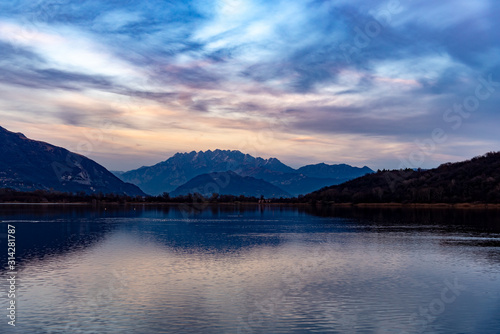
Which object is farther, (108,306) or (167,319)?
(108,306)

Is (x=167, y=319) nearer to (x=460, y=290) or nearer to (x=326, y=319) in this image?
(x=326, y=319)

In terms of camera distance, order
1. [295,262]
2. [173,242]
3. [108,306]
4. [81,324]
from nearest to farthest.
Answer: [81,324], [108,306], [295,262], [173,242]

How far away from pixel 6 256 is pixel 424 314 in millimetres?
62333

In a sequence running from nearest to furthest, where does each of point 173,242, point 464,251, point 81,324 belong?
point 81,324 → point 464,251 → point 173,242

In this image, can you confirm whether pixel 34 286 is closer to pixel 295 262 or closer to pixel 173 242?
pixel 295 262

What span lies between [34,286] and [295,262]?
3596cm

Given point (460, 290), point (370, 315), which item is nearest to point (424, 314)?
point (370, 315)

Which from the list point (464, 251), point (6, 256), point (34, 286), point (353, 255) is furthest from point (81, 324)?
point (464, 251)

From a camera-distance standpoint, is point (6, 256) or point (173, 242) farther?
point (173, 242)

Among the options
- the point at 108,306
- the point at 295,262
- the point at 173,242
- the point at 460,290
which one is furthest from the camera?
the point at 173,242

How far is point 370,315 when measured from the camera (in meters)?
36.9

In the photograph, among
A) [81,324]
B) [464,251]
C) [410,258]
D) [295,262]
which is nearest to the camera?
[81,324]

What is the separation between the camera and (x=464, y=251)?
80.7 metres

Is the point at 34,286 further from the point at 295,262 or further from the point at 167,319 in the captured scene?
the point at 295,262
